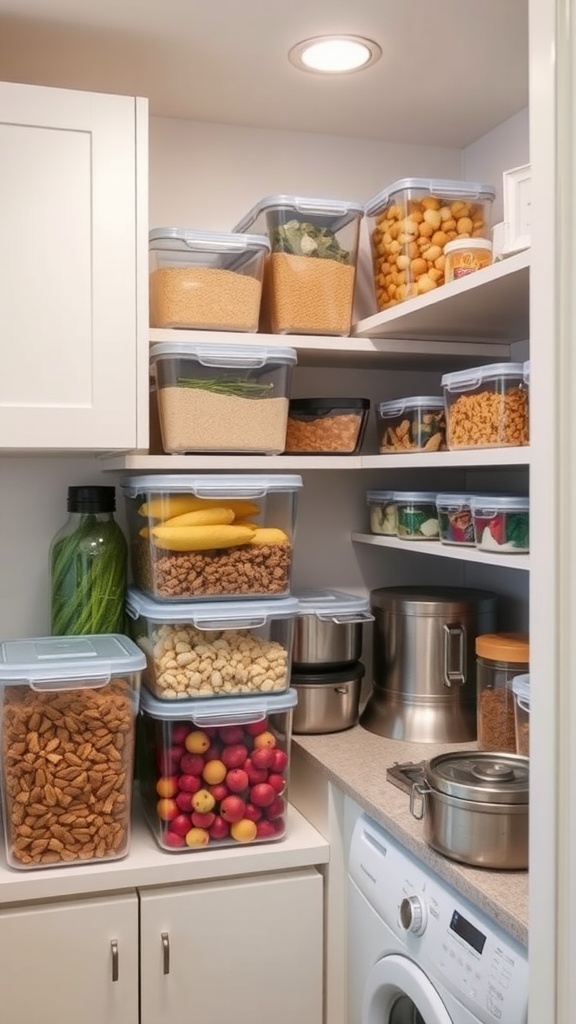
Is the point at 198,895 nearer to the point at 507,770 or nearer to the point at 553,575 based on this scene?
the point at 507,770

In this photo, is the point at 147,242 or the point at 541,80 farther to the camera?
the point at 147,242

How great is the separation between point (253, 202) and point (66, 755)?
136 cm

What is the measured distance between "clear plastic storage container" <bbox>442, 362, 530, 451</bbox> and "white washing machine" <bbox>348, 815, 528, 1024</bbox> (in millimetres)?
737

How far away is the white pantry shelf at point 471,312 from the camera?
161cm

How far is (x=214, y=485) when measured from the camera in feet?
6.16

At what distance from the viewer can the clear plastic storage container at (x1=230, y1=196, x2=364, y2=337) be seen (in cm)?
202

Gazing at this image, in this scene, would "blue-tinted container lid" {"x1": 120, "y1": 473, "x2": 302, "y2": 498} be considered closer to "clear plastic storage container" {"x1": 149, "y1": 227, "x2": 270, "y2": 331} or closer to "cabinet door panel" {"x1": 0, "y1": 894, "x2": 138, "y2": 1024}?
"clear plastic storage container" {"x1": 149, "y1": 227, "x2": 270, "y2": 331}

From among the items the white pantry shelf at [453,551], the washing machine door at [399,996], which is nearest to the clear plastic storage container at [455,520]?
the white pantry shelf at [453,551]

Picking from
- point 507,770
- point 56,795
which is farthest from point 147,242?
point 507,770

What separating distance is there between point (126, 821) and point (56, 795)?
0.15 metres

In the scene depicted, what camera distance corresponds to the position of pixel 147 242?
183 cm

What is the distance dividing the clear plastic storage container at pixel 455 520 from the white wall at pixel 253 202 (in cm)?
51

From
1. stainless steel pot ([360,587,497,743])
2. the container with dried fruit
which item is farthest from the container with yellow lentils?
stainless steel pot ([360,587,497,743])

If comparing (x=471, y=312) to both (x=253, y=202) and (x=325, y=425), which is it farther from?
(x=253, y=202)
